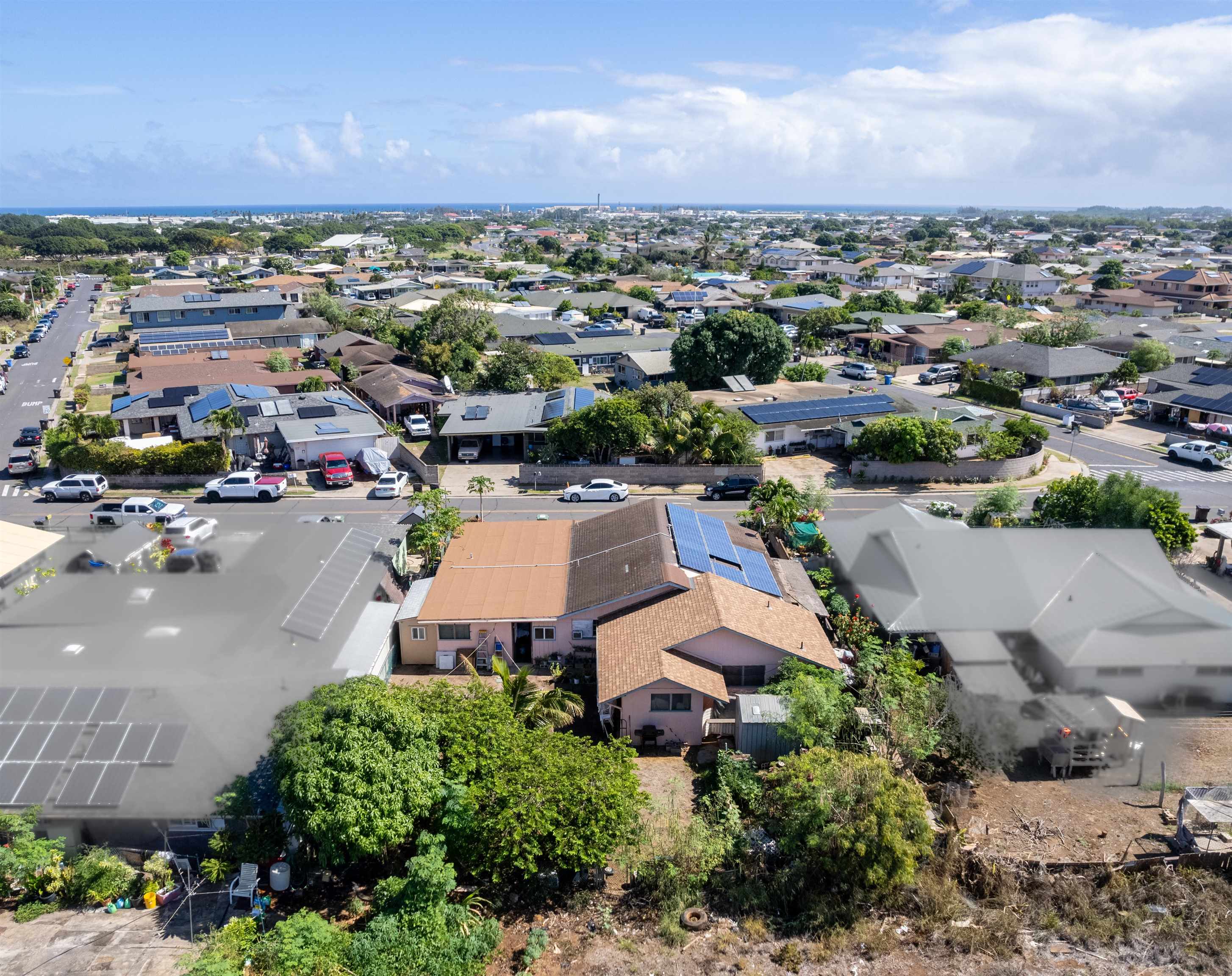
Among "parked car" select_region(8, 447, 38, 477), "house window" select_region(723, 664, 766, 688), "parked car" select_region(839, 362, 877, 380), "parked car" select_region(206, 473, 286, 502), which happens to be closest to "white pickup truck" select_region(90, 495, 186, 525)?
"parked car" select_region(206, 473, 286, 502)

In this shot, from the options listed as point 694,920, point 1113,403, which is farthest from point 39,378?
point 1113,403

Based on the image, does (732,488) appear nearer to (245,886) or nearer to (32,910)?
(245,886)

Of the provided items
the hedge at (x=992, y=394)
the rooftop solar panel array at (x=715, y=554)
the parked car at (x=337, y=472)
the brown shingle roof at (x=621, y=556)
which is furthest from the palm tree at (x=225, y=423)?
the hedge at (x=992, y=394)

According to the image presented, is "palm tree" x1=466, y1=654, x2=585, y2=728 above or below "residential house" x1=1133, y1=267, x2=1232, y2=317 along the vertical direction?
below

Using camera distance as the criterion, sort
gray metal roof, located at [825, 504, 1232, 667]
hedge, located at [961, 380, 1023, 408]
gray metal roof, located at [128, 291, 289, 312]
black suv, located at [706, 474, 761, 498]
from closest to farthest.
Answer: gray metal roof, located at [825, 504, 1232, 667]
black suv, located at [706, 474, 761, 498]
hedge, located at [961, 380, 1023, 408]
gray metal roof, located at [128, 291, 289, 312]

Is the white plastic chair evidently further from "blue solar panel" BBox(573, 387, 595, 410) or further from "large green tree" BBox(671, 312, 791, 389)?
"large green tree" BBox(671, 312, 791, 389)

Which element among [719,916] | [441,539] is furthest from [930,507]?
[719,916]

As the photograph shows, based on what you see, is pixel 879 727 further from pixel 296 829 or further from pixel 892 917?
pixel 296 829

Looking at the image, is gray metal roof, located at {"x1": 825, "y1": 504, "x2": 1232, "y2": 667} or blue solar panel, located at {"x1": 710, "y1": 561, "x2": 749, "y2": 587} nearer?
gray metal roof, located at {"x1": 825, "y1": 504, "x2": 1232, "y2": 667}
